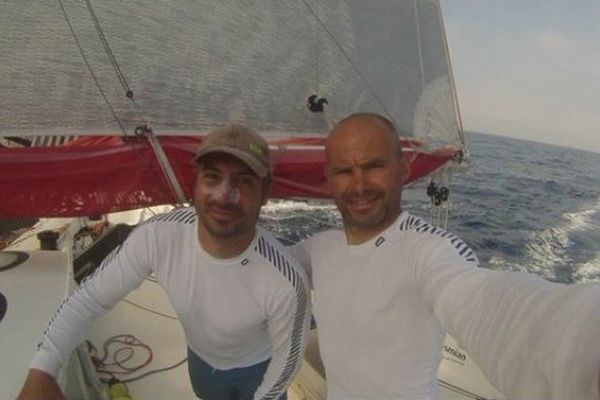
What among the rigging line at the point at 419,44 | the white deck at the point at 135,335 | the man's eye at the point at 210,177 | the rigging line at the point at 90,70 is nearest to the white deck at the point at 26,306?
the white deck at the point at 135,335

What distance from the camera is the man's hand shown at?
1191 millimetres

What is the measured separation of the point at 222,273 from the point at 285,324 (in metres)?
0.27

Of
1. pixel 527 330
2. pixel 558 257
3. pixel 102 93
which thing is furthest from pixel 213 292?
pixel 558 257

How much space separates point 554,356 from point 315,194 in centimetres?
157

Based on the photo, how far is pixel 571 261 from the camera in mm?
7996

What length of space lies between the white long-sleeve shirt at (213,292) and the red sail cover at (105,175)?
1.45ft

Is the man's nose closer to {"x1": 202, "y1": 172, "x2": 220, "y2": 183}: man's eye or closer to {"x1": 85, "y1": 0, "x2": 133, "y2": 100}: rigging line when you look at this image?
{"x1": 202, "y1": 172, "x2": 220, "y2": 183}: man's eye

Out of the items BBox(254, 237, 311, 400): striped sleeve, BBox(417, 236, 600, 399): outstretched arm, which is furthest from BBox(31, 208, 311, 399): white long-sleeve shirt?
BBox(417, 236, 600, 399): outstretched arm

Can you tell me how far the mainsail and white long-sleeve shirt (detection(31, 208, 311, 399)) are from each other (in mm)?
502

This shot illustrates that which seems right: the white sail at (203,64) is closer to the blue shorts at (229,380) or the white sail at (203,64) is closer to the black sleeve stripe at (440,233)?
the blue shorts at (229,380)

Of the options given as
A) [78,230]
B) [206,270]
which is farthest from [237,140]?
[78,230]

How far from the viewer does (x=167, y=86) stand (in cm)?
210

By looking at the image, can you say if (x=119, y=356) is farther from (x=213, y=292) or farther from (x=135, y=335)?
(x=213, y=292)

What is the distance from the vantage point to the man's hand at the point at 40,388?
1.19 metres
